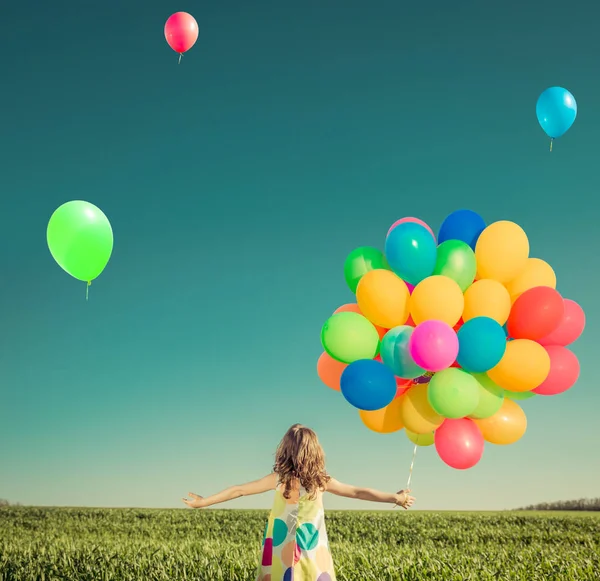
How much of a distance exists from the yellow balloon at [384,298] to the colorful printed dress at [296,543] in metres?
2.03

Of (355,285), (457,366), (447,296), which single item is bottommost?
(457,366)

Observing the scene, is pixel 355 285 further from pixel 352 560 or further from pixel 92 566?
pixel 92 566

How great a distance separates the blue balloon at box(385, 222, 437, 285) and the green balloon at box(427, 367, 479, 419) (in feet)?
3.51

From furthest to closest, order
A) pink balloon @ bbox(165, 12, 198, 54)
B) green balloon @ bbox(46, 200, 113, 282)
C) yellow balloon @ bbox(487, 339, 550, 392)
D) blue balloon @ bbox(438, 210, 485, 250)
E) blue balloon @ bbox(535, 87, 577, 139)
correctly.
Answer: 1. pink balloon @ bbox(165, 12, 198, 54)
2. blue balloon @ bbox(535, 87, 577, 139)
3. green balloon @ bbox(46, 200, 113, 282)
4. blue balloon @ bbox(438, 210, 485, 250)
5. yellow balloon @ bbox(487, 339, 550, 392)

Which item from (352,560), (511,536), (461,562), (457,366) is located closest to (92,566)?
(352,560)

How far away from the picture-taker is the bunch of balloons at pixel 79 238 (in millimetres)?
7488

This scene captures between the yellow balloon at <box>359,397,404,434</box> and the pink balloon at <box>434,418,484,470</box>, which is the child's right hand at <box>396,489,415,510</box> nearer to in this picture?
the pink balloon at <box>434,418,484,470</box>

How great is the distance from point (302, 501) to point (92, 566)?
6027 millimetres

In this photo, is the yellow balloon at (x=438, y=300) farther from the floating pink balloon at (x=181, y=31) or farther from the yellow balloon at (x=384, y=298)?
the floating pink balloon at (x=181, y=31)

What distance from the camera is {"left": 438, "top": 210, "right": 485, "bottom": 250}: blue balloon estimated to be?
6969 millimetres

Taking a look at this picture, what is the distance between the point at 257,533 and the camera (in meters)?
15.8

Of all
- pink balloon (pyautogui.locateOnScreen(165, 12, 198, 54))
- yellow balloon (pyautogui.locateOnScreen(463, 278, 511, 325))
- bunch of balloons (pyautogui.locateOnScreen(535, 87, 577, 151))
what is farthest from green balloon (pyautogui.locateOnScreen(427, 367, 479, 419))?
pink balloon (pyautogui.locateOnScreen(165, 12, 198, 54))

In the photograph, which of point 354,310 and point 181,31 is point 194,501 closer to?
point 354,310

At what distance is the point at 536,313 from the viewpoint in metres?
6.29
